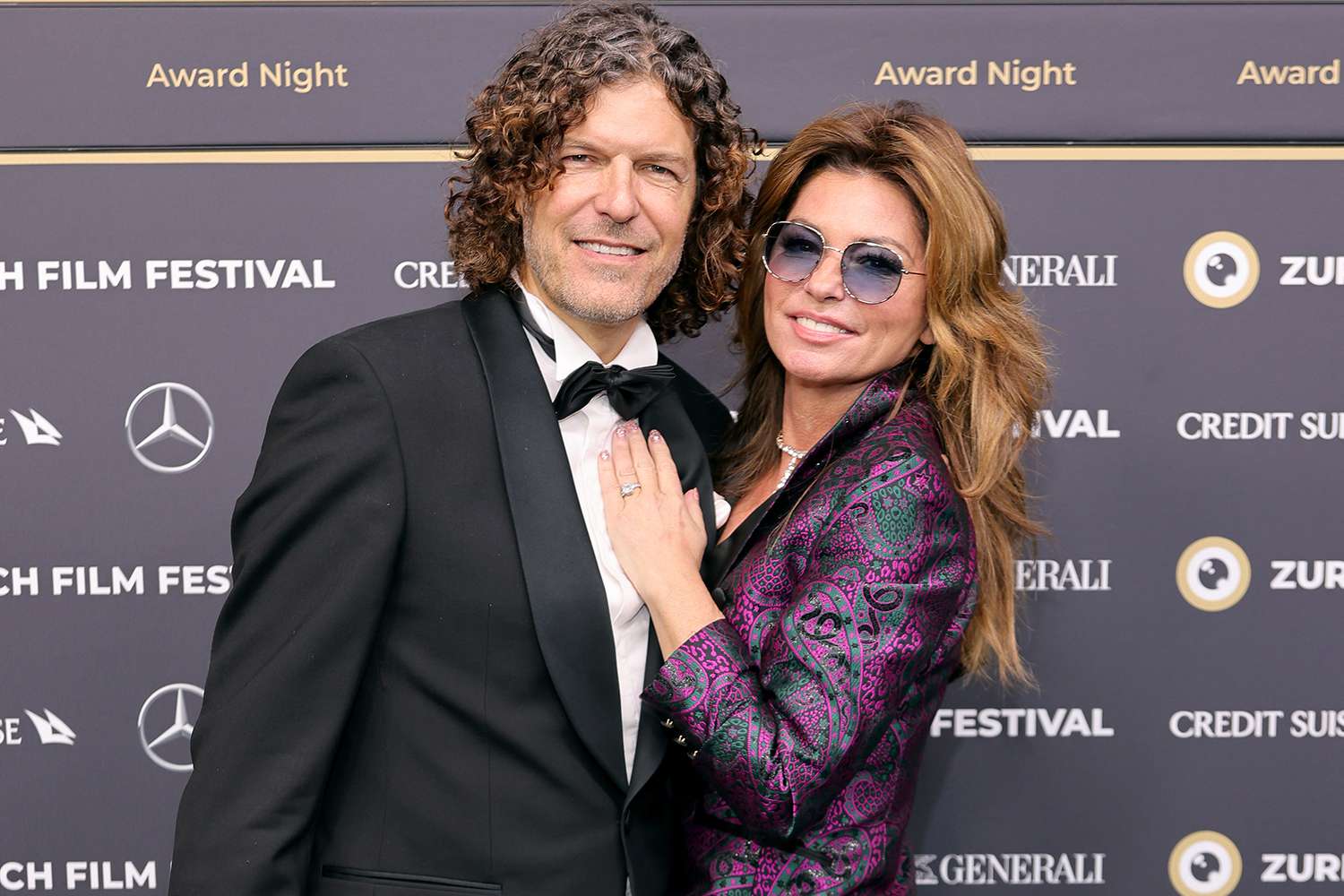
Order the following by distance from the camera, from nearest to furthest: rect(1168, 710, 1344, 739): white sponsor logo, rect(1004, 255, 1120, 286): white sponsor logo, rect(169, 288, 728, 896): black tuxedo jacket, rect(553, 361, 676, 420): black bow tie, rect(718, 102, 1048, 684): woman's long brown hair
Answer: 1. rect(169, 288, 728, 896): black tuxedo jacket
2. rect(553, 361, 676, 420): black bow tie
3. rect(718, 102, 1048, 684): woman's long brown hair
4. rect(1004, 255, 1120, 286): white sponsor logo
5. rect(1168, 710, 1344, 739): white sponsor logo

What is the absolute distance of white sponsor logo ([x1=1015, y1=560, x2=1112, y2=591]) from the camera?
2.95m

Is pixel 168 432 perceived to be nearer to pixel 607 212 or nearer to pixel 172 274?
pixel 172 274

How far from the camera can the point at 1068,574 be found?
2951mm

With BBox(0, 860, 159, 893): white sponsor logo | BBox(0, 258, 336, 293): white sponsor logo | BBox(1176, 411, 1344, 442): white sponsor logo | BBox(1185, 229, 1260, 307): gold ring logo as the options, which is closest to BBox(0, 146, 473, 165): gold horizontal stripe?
BBox(0, 258, 336, 293): white sponsor logo

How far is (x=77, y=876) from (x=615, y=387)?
2008 millimetres

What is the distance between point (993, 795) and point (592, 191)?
1982mm

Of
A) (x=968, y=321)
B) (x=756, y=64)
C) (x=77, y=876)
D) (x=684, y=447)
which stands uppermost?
(x=756, y=64)

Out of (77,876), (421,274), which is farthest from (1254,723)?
(77,876)

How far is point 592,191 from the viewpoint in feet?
6.53

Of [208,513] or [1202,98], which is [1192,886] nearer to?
[1202,98]

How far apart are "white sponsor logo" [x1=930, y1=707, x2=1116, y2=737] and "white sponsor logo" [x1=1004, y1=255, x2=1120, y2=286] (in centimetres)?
110

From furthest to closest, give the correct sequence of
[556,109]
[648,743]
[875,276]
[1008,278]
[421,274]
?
1. [421,274]
2. [1008,278]
3. [875,276]
4. [556,109]
5. [648,743]

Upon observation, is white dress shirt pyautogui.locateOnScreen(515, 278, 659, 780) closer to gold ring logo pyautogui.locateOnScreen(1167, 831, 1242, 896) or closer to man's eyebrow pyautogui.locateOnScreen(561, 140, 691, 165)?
man's eyebrow pyautogui.locateOnScreen(561, 140, 691, 165)

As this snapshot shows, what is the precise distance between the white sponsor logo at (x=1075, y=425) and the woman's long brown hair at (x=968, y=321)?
0.69 meters
